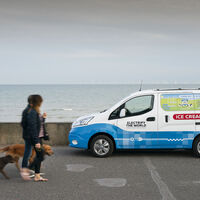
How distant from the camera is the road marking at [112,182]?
19.4 feet

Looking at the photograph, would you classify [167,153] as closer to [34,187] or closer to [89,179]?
[89,179]

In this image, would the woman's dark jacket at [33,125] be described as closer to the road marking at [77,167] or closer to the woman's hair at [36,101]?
the woman's hair at [36,101]

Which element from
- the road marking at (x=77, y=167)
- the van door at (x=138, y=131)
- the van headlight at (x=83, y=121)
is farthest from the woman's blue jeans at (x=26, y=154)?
the van door at (x=138, y=131)

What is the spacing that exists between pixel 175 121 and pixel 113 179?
9.44 ft

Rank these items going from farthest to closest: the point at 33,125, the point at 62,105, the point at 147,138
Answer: the point at 62,105 → the point at 147,138 → the point at 33,125

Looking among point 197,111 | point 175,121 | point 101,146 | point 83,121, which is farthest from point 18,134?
point 197,111

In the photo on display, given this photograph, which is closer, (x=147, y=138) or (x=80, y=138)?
(x=147, y=138)

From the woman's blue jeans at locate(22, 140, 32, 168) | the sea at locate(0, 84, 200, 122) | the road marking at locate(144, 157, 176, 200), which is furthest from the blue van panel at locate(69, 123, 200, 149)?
the sea at locate(0, 84, 200, 122)

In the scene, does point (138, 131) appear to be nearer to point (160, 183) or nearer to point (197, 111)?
point (197, 111)

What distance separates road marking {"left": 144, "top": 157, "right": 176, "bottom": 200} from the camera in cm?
522

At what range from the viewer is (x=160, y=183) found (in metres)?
6.01

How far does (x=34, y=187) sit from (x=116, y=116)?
337 cm

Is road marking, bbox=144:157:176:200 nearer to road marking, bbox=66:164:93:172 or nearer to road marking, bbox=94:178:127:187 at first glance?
road marking, bbox=94:178:127:187

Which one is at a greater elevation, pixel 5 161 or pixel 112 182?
pixel 5 161
